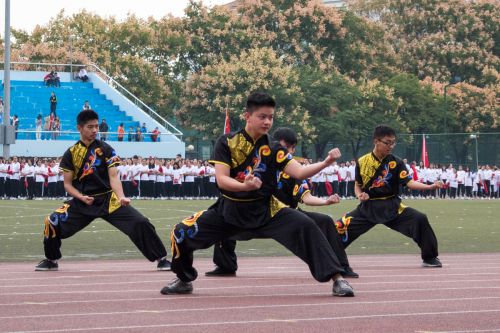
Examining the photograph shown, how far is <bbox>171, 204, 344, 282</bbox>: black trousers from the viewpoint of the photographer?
10.8 metres

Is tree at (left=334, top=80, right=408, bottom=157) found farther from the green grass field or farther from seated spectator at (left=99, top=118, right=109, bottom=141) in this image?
the green grass field

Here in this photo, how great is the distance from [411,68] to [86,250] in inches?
2464

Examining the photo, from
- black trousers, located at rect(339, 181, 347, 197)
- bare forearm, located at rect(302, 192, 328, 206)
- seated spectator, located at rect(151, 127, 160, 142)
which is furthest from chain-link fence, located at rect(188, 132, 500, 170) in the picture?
bare forearm, located at rect(302, 192, 328, 206)

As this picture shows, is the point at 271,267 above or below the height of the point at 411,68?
below

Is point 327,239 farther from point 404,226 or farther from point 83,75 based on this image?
point 83,75

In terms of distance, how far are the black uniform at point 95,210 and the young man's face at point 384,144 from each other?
3.07 metres

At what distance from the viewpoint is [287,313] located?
9.72 meters

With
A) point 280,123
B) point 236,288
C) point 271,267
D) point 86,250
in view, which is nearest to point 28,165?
point 280,123

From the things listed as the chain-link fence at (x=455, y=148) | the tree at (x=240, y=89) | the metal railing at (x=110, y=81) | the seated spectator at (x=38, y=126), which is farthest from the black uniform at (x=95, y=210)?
the metal railing at (x=110, y=81)

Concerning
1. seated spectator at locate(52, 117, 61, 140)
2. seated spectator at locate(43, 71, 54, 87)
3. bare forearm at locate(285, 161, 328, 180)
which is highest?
seated spectator at locate(43, 71, 54, 87)

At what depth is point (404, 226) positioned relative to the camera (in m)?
15.3

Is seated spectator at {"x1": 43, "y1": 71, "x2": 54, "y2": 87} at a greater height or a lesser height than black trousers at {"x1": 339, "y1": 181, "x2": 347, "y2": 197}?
greater

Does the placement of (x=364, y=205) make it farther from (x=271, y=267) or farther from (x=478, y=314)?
(x=478, y=314)

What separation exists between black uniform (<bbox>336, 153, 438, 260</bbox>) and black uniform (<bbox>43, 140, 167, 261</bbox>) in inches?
102
